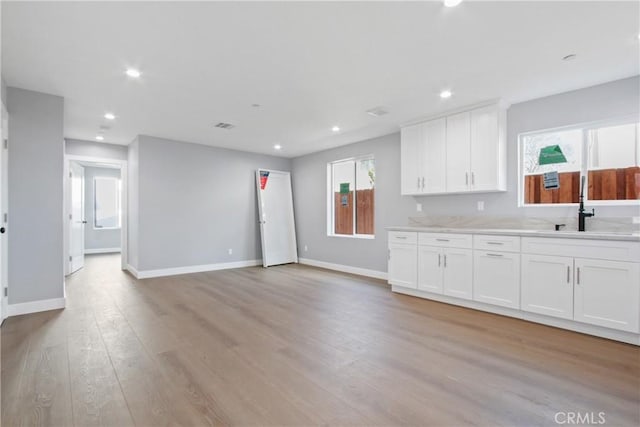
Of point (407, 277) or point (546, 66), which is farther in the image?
point (407, 277)

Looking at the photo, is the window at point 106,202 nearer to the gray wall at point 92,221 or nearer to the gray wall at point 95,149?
the gray wall at point 92,221

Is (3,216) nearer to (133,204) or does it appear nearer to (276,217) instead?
(133,204)

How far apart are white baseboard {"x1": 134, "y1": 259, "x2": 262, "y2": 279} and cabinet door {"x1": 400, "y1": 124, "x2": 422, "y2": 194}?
12.5 feet

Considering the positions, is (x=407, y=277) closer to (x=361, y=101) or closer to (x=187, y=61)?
(x=361, y=101)

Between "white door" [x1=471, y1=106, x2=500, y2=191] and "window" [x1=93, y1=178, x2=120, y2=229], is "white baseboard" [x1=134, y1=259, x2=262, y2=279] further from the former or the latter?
"white door" [x1=471, y1=106, x2=500, y2=191]

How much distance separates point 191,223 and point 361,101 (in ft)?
13.4

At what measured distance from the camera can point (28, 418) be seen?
173 centimetres

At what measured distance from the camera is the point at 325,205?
21.8ft

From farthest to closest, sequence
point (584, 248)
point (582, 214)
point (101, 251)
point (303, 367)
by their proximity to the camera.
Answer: point (101, 251) → point (582, 214) → point (584, 248) → point (303, 367)

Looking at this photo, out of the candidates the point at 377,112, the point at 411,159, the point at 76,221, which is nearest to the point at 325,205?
the point at 411,159

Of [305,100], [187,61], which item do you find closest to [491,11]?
[305,100]

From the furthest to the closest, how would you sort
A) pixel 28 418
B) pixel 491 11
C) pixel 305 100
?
1. pixel 305 100
2. pixel 491 11
3. pixel 28 418

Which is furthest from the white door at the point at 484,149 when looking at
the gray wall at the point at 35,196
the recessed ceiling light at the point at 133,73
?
the gray wall at the point at 35,196

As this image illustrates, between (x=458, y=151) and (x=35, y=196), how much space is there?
5230 mm
